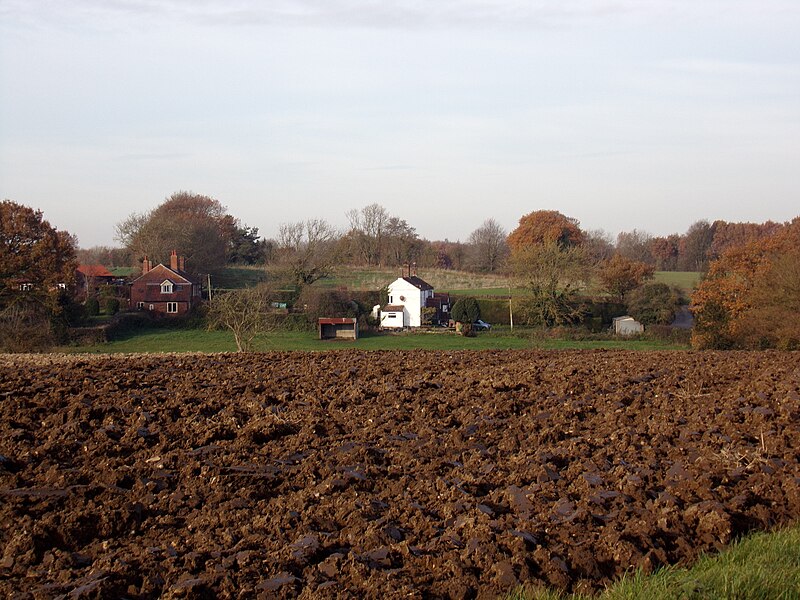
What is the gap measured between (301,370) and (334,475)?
6006 mm

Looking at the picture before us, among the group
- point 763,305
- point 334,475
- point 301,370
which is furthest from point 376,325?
point 334,475

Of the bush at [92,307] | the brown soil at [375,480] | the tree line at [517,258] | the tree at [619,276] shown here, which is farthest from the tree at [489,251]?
the brown soil at [375,480]

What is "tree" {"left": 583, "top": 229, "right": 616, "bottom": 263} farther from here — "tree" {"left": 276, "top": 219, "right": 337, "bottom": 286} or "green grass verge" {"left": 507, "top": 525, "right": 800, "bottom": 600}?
"green grass verge" {"left": 507, "top": 525, "right": 800, "bottom": 600}

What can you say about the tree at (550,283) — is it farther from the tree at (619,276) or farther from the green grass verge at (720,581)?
the green grass verge at (720,581)

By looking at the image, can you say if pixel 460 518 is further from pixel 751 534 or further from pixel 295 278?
pixel 295 278

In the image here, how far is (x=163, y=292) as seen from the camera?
6166cm

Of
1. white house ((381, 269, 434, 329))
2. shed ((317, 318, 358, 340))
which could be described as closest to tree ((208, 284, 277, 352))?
shed ((317, 318, 358, 340))

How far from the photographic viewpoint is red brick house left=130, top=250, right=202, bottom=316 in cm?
6153

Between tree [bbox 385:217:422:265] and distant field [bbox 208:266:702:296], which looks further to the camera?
tree [bbox 385:217:422:265]

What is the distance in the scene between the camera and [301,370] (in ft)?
41.4

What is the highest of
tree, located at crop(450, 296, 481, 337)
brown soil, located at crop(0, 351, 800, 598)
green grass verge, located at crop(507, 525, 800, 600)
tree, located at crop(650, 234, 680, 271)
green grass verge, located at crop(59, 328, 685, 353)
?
tree, located at crop(650, 234, 680, 271)

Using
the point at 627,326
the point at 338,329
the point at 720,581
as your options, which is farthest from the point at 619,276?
the point at 720,581

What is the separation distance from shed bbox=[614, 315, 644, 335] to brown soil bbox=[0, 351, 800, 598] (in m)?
48.3

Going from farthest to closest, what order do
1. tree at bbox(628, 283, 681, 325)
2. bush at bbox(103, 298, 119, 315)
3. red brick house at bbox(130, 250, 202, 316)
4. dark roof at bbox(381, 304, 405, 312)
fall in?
red brick house at bbox(130, 250, 202, 316)
dark roof at bbox(381, 304, 405, 312)
tree at bbox(628, 283, 681, 325)
bush at bbox(103, 298, 119, 315)
